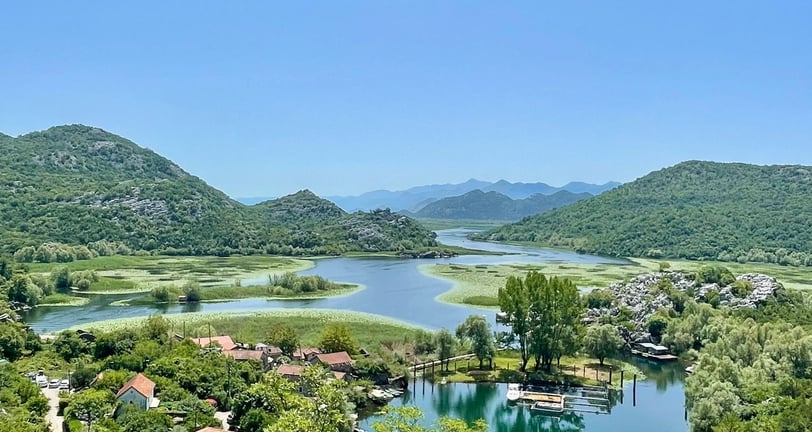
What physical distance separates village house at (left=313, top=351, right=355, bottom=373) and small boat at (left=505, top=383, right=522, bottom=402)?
896cm

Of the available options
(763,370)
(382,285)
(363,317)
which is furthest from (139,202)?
(763,370)

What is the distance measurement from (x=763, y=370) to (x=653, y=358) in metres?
11.8

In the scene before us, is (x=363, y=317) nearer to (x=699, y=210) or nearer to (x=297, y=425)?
(x=297, y=425)

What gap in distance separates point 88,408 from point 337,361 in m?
13.7

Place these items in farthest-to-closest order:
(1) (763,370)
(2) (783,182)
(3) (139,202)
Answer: (2) (783,182), (3) (139,202), (1) (763,370)

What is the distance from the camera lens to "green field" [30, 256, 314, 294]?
77.0 meters

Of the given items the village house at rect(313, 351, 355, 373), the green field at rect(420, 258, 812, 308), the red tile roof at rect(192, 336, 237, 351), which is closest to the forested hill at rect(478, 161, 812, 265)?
the green field at rect(420, 258, 812, 308)

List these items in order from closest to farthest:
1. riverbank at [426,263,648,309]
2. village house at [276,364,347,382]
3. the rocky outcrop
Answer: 1. village house at [276,364,347,382]
2. the rocky outcrop
3. riverbank at [426,263,648,309]

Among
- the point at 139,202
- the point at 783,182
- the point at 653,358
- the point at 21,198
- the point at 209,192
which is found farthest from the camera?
the point at 209,192

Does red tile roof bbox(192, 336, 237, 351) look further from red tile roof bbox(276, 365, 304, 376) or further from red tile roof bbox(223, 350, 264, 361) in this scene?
red tile roof bbox(276, 365, 304, 376)

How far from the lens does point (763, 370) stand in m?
36.0

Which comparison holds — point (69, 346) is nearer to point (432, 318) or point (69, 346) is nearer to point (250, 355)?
point (250, 355)

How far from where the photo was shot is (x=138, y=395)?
29844 mm

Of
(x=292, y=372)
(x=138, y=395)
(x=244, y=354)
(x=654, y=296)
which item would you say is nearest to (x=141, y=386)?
Result: (x=138, y=395)
